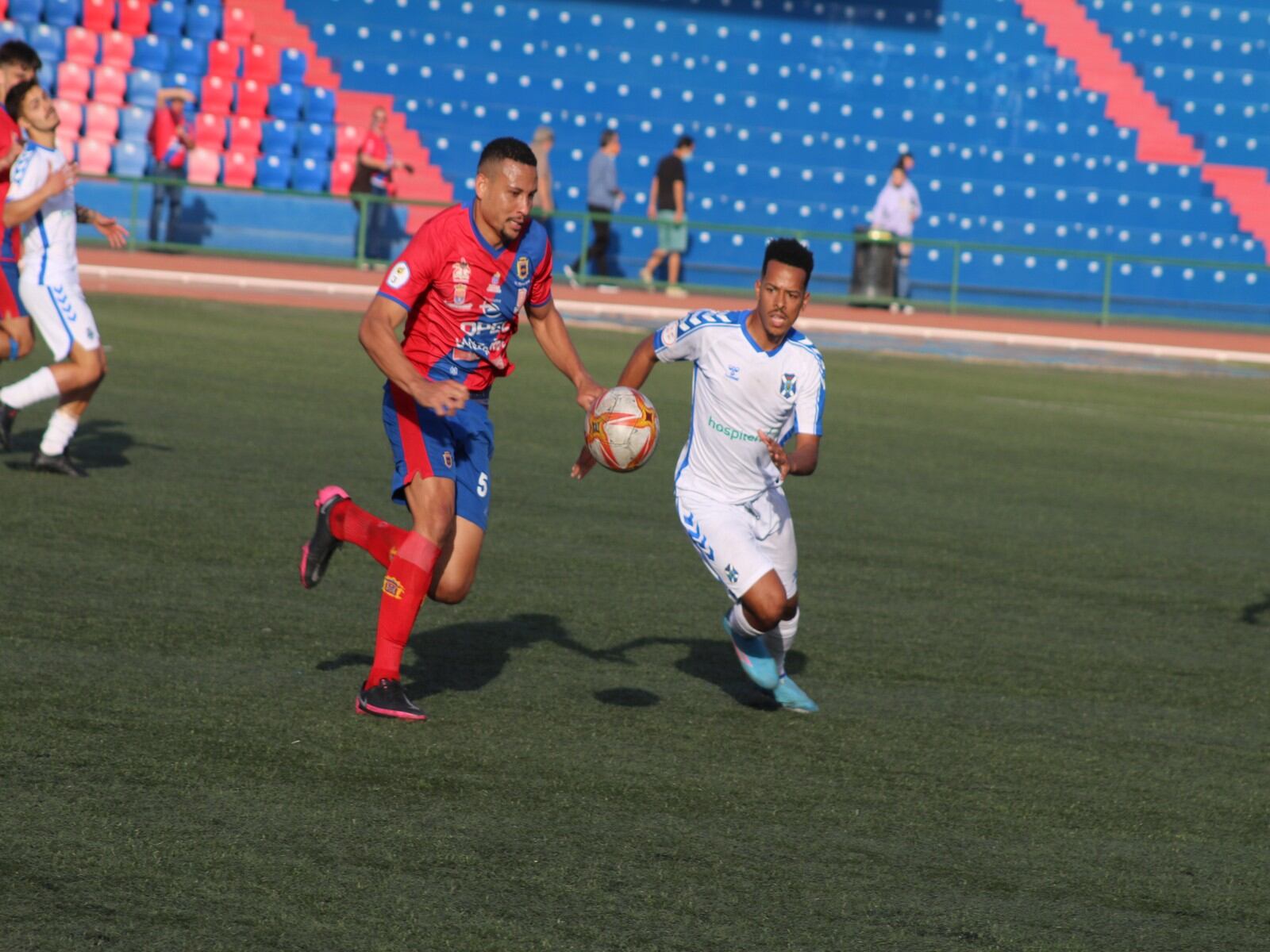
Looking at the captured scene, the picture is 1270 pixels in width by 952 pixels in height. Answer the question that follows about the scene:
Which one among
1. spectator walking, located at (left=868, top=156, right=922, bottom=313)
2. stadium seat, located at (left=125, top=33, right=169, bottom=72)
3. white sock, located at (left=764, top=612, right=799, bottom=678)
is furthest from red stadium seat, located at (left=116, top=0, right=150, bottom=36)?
white sock, located at (left=764, top=612, right=799, bottom=678)

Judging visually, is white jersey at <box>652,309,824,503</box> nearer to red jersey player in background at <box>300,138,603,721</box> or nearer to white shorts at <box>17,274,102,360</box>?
red jersey player in background at <box>300,138,603,721</box>

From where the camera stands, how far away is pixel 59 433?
955 cm

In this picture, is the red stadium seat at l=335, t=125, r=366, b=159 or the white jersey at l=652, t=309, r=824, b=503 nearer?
the white jersey at l=652, t=309, r=824, b=503

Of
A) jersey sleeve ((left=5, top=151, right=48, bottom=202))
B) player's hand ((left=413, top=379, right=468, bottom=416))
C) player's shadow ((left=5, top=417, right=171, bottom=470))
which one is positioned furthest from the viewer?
player's shadow ((left=5, top=417, right=171, bottom=470))

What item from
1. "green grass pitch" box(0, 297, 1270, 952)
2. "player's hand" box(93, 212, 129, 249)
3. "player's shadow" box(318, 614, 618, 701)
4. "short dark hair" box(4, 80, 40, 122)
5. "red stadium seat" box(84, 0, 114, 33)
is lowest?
"player's shadow" box(318, 614, 618, 701)

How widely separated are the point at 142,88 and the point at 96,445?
1872 centimetres

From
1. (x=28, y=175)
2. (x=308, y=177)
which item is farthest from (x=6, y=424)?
(x=308, y=177)

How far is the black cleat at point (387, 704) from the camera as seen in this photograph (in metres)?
5.57

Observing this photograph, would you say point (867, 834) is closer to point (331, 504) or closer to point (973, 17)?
point (331, 504)

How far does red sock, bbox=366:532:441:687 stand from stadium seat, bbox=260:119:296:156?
23.6m

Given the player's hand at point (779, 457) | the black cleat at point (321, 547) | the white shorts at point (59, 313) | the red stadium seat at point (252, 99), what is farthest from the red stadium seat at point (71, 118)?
the player's hand at point (779, 457)

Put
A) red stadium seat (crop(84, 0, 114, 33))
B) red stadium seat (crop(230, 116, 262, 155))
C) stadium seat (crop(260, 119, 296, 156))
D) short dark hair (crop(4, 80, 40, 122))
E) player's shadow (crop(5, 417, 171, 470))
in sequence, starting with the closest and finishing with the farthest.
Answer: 1. short dark hair (crop(4, 80, 40, 122))
2. player's shadow (crop(5, 417, 171, 470))
3. red stadium seat (crop(230, 116, 262, 155))
4. stadium seat (crop(260, 119, 296, 156))
5. red stadium seat (crop(84, 0, 114, 33))

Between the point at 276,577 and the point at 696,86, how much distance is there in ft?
81.5

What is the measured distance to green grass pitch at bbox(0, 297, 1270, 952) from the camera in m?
4.12
